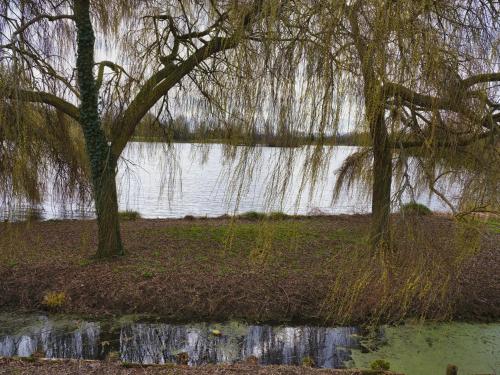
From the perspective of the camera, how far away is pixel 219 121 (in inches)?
168

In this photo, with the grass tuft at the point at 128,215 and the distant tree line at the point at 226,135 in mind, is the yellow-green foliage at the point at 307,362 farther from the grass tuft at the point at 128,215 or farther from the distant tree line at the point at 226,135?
the grass tuft at the point at 128,215

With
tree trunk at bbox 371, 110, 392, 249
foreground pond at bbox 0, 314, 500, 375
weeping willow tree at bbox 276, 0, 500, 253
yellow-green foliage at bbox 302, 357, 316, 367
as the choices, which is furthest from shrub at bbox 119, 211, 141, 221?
weeping willow tree at bbox 276, 0, 500, 253

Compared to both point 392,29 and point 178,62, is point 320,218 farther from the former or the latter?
point 392,29

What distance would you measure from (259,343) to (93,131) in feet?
10.6

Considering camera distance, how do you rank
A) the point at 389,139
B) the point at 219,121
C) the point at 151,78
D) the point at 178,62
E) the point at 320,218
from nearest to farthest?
1. the point at 389,139
2. the point at 219,121
3. the point at 151,78
4. the point at 178,62
5. the point at 320,218

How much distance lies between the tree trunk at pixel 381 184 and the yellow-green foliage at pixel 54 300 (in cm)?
372

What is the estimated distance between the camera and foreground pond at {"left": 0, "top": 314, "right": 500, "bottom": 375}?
4094 millimetres

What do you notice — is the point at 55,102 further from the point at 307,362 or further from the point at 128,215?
the point at 128,215

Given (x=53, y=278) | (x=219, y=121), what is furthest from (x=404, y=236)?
(x=53, y=278)

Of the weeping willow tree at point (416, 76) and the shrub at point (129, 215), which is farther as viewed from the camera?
the shrub at point (129, 215)

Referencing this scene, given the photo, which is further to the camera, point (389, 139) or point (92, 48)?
point (92, 48)

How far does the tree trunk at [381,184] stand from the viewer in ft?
8.76

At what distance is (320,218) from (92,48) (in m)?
5.64

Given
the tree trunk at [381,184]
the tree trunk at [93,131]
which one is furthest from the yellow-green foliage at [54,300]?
the tree trunk at [381,184]
